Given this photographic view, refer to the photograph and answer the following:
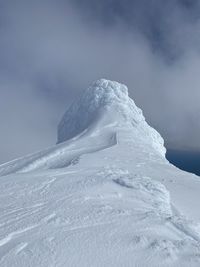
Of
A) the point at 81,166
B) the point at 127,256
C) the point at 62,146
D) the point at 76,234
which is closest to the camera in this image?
the point at 127,256

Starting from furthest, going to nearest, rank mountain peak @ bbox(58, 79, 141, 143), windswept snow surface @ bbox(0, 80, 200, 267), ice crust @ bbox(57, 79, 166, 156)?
mountain peak @ bbox(58, 79, 141, 143)
ice crust @ bbox(57, 79, 166, 156)
windswept snow surface @ bbox(0, 80, 200, 267)

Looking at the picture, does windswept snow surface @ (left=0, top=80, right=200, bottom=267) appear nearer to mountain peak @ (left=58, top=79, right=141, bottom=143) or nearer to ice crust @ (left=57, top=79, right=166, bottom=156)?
ice crust @ (left=57, top=79, right=166, bottom=156)

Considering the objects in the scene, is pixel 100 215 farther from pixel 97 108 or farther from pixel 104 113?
pixel 97 108

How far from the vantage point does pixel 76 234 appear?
852 cm

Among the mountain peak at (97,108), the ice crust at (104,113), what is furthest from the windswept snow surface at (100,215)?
the mountain peak at (97,108)

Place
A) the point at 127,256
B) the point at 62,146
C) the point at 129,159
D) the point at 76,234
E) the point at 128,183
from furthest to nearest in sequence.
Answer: the point at 62,146
the point at 129,159
the point at 128,183
the point at 76,234
the point at 127,256

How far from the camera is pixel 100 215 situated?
982 centimetres

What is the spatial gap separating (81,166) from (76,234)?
30.3 feet

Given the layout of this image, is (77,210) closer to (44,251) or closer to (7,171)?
(44,251)

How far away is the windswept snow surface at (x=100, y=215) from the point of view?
24.6 feet

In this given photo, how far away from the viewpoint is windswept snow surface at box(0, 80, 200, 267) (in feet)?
24.6

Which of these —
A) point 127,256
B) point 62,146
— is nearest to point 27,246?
point 127,256

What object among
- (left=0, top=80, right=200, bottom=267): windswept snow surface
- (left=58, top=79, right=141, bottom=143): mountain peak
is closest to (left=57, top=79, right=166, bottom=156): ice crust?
(left=58, top=79, right=141, bottom=143): mountain peak

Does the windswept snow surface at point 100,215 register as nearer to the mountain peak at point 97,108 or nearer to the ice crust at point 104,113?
the ice crust at point 104,113
